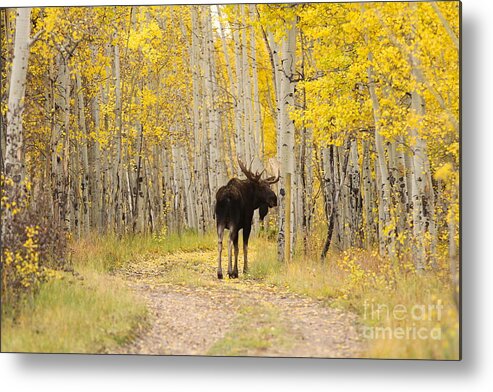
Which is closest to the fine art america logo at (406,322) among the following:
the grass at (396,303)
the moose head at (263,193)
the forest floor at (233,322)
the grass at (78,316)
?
the grass at (396,303)

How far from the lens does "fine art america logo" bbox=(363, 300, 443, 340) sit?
231 inches

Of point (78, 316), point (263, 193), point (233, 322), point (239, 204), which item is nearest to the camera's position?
point (78, 316)

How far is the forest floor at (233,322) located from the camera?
19.7ft

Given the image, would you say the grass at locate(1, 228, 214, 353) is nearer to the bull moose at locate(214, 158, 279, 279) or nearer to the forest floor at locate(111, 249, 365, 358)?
the forest floor at locate(111, 249, 365, 358)

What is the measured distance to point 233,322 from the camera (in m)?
6.36

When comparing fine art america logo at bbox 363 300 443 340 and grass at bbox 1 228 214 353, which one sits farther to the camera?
grass at bbox 1 228 214 353

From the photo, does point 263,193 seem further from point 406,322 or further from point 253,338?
point 406,322

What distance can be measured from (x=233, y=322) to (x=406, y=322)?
1521mm

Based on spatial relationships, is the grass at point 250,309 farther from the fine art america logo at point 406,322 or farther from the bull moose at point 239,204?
the bull moose at point 239,204

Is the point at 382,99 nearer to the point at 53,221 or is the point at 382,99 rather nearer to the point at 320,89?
the point at 320,89

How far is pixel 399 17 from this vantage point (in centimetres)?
633

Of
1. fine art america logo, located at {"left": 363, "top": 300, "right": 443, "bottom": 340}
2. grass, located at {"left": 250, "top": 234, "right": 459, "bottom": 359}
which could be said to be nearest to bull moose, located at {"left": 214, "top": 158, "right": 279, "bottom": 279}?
grass, located at {"left": 250, "top": 234, "right": 459, "bottom": 359}

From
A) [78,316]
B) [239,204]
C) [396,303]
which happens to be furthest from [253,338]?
[239,204]

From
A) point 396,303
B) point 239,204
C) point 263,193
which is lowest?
point 396,303
